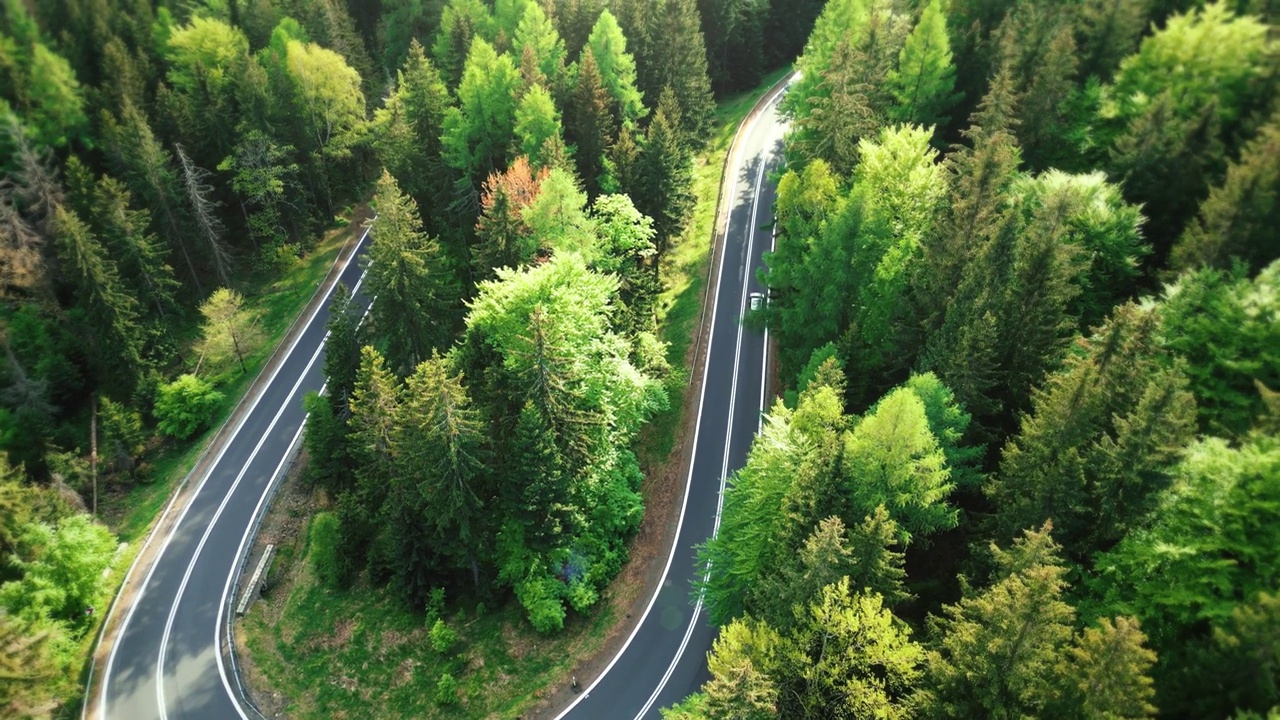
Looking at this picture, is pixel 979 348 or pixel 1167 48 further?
pixel 1167 48

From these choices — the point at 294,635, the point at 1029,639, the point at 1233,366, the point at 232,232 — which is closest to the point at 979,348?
the point at 1233,366

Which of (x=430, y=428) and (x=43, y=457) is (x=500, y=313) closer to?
(x=430, y=428)

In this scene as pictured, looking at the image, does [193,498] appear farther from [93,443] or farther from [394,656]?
[394,656]

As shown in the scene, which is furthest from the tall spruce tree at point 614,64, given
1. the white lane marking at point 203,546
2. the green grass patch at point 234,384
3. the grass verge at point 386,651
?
the white lane marking at point 203,546

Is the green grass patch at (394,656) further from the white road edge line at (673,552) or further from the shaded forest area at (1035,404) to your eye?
the shaded forest area at (1035,404)

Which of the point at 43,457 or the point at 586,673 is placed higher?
the point at 43,457

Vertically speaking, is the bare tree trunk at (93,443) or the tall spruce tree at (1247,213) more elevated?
the bare tree trunk at (93,443)

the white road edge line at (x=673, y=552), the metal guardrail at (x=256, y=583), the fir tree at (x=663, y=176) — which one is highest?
the fir tree at (x=663, y=176)

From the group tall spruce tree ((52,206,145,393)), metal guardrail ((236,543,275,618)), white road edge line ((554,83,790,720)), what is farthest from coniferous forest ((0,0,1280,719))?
metal guardrail ((236,543,275,618))
